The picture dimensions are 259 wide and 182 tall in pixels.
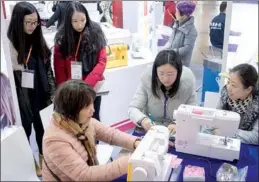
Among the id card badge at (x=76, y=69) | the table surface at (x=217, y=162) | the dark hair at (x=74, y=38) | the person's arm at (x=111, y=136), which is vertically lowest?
the table surface at (x=217, y=162)

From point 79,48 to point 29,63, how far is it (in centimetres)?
38

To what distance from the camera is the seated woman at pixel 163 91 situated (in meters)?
1.88

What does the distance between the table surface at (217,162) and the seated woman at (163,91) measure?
1.23 ft

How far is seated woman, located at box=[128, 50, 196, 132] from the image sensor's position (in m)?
1.88

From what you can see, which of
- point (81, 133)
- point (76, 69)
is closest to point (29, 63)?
point (76, 69)

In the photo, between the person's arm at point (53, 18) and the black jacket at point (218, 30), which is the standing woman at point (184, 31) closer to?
the black jacket at point (218, 30)

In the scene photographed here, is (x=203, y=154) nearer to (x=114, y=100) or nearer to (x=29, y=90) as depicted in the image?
(x=29, y=90)

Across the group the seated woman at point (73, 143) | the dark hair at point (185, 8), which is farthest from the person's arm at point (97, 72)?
the dark hair at point (185, 8)

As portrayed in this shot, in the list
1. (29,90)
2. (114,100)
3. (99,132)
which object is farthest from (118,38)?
(99,132)

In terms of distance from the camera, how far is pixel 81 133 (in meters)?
1.45

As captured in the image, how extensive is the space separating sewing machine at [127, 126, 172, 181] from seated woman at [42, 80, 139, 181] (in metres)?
0.13

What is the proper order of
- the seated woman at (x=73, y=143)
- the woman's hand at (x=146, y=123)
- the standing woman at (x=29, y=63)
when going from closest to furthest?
the seated woman at (x=73, y=143)
the woman's hand at (x=146, y=123)
the standing woman at (x=29, y=63)

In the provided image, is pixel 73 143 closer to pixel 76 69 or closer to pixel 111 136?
pixel 111 136

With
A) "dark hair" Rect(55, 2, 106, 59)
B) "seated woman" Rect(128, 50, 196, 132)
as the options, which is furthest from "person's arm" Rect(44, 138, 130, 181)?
"dark hair" Rect(55, 2, 106, 59)
